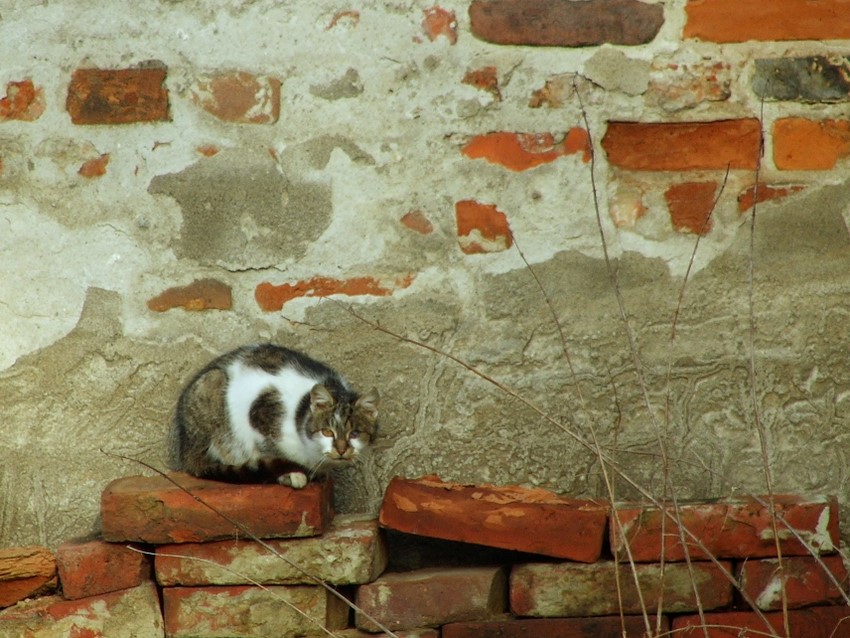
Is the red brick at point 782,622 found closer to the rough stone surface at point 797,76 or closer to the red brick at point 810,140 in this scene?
the red brick at point 810,140

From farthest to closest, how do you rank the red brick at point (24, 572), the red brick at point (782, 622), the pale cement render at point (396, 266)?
the pale cement render at point (396, 266) < the red brick at point (24, 572) < the red brick at point (782, 622)

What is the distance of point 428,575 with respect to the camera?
3039 millimetres

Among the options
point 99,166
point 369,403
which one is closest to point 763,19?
point 369,403

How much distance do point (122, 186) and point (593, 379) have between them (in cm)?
149

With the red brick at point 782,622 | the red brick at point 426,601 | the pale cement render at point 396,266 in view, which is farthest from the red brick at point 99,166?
the red brick at point 782,622

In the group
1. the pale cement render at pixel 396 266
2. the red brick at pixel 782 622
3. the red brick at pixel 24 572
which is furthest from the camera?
the pale cement render at pixel 396 266

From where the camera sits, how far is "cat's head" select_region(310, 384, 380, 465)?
10.1 feet

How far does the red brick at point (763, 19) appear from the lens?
10.3 feet

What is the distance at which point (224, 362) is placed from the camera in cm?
318

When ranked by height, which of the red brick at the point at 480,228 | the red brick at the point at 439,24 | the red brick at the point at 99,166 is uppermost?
the red brick at the point at 439,24

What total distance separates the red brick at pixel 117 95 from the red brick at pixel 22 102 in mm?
85

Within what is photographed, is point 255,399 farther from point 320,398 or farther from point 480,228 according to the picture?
point 480,228

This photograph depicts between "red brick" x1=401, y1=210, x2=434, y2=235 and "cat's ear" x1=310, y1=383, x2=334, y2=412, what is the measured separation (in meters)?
0.54

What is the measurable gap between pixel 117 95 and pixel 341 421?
3.74 feet
